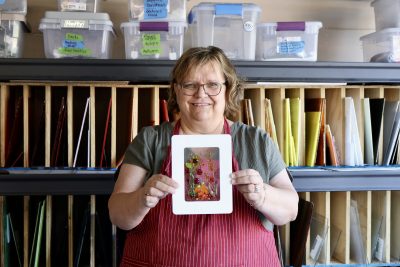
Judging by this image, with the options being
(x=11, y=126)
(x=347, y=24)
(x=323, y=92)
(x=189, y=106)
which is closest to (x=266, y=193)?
(x=189, y=106)

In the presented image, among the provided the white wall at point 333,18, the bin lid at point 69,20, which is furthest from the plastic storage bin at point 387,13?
the bin lid at point 69,20

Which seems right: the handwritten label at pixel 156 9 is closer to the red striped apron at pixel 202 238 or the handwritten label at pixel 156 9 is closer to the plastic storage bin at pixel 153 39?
the plastic storage bin at pixel 153 39

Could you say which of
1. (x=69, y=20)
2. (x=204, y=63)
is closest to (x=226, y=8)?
(x=204, y=63)

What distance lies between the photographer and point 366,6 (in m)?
2.25

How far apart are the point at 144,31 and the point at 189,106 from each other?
534 mm

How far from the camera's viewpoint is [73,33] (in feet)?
5.57

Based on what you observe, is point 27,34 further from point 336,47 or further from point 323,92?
point 336,47

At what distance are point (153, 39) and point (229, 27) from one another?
1.03 feet

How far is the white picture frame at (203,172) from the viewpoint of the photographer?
1.24 m

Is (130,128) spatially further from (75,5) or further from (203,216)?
(203,216)

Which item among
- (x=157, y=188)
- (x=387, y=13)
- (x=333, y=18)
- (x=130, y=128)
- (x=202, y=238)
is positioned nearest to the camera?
(x=157, y=188)

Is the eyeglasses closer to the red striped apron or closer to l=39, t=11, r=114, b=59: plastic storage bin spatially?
the red striped apron

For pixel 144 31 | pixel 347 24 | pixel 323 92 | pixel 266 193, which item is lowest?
pixel 266 193

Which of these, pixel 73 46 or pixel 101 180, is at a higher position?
pixel 73 46
